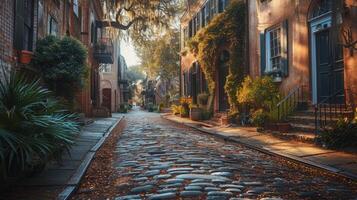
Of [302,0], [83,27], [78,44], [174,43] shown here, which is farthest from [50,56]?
[174,43]

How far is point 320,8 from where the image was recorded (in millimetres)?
12492

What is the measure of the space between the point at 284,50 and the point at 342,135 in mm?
6073

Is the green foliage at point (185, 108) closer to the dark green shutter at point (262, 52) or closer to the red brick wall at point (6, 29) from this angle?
the dark green shutter at point (262, 52)

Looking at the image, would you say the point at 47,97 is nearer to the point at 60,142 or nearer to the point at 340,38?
the point at 60,142

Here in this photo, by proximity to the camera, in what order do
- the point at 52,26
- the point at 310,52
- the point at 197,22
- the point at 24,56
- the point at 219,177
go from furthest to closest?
the point at 197,22 → the point at 52,26 → the point at 310,52 → the point at 24,56 → the point at 219,177

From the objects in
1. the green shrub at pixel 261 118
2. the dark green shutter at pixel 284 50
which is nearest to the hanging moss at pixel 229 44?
the dark green shutter at pixel 284 50

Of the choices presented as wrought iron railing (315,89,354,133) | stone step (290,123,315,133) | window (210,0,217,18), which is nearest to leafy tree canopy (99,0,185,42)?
window (210,0,217,18)

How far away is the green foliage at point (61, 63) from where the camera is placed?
40.1 ft

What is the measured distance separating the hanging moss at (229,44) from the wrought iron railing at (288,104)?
12.7 feet

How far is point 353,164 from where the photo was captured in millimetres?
7035

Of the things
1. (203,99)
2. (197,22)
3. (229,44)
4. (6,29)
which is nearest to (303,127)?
(229,44)

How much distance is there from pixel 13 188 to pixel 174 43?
3665 centimetres

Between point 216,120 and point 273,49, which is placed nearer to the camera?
point 273,49

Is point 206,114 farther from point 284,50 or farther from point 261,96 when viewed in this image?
point 284,50
